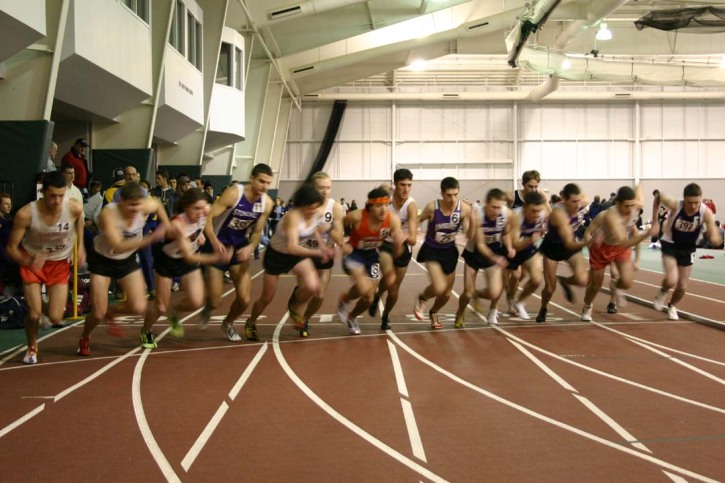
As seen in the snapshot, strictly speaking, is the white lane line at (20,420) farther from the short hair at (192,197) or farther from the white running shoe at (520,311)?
the white running shoe at (520,311)

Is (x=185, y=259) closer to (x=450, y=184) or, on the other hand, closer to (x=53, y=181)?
(x=53, y=181)

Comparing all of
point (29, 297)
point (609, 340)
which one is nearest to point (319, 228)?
point (29, 297)

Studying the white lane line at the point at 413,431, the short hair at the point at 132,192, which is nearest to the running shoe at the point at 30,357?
the short hair at the point at 132,192

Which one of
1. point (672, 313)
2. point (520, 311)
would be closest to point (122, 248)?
point (520, 311)

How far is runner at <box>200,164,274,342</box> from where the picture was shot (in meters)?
8.22

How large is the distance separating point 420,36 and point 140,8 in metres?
14.3

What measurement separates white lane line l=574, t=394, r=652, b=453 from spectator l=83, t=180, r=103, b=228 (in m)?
8.15

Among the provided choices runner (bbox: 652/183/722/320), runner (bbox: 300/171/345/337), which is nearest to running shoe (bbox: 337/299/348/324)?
runner (bbox: 300/171/345/337)

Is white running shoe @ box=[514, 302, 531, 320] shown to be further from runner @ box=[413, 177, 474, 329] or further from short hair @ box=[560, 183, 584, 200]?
short hair @ box=[560, 183, 584, 200]

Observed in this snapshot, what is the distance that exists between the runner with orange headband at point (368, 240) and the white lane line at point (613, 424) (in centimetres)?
334

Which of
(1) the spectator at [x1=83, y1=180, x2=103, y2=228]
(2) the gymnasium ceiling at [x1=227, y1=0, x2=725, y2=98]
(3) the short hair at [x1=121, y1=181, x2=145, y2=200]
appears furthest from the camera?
(2) the gymnasium ceiling at [x1=227, y1=0, x2=725, y2=98]

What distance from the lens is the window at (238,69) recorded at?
24250mm

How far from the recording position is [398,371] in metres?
7.05

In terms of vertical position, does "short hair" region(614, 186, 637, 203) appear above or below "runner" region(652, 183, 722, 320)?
above
